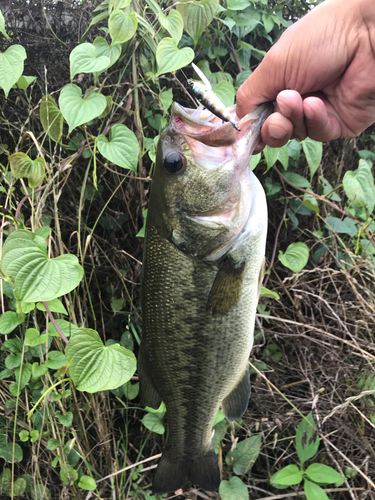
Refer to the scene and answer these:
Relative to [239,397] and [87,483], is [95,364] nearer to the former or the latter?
[239,397]

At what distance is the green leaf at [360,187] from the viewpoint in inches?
67.3

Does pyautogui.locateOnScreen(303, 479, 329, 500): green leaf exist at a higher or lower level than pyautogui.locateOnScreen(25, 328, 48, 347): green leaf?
lower

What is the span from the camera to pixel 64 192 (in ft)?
6.47

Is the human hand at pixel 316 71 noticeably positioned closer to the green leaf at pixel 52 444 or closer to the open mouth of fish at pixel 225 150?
the open mouth of fish at pixel 225 150

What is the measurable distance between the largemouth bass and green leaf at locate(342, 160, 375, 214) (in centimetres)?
88

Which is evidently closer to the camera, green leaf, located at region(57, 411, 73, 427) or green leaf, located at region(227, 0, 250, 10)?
green leaf, located at region(57, 411, 73, 427)

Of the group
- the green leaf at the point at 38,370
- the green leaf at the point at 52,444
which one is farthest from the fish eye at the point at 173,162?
the green leaf at the point at 52,444

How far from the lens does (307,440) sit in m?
1.45

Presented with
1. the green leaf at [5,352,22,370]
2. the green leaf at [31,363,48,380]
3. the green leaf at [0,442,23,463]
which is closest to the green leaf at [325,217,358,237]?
the green leaf at [31,363,48,380]

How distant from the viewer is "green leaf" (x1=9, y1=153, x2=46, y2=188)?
1.32 m

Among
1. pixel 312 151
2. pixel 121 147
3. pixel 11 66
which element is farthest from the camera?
pixel 312 151

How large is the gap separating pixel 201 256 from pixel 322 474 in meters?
1.10

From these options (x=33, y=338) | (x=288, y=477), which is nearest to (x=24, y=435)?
(x=33, y=338)

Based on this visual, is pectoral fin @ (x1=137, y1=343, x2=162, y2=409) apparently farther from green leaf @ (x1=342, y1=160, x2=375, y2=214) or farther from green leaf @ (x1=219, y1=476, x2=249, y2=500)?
green leaf @ (x1=342, y1=160, x2=375, y2=214)
